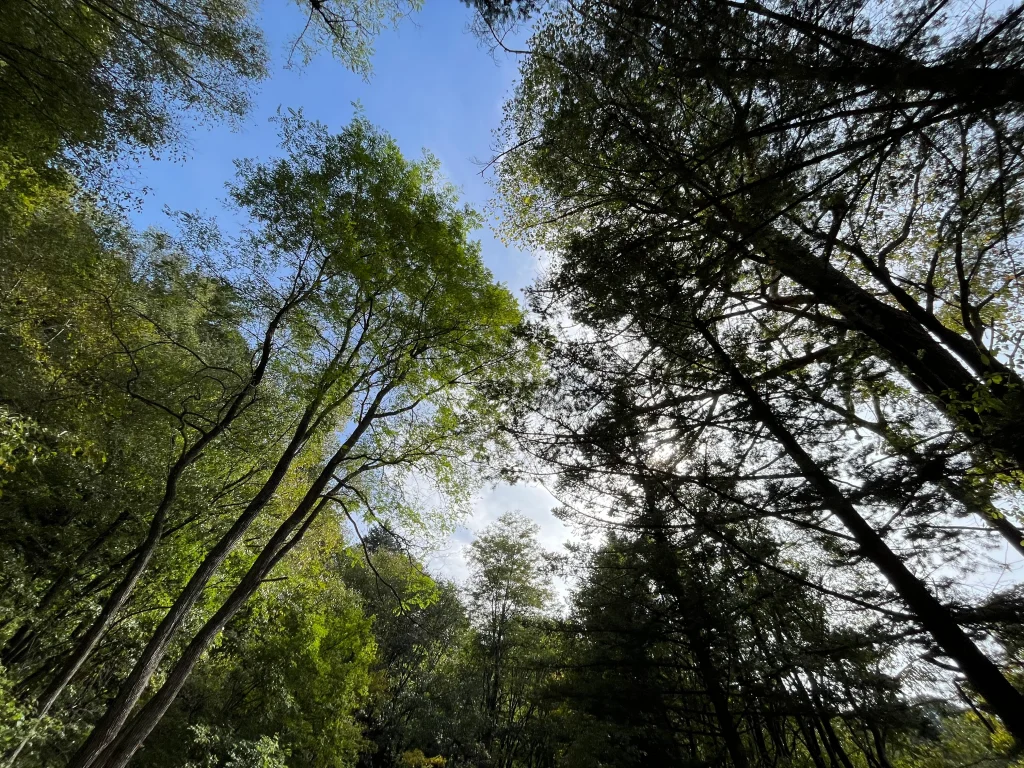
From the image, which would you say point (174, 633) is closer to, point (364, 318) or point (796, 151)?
point (364, 318)

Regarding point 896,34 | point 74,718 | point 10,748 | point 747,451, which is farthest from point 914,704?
point 74,718

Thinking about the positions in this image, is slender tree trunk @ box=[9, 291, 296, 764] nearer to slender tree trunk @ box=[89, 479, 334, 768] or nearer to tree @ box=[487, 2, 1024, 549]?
slender tree trunk @ box=[89, 479, 334, 768]

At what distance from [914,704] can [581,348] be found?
4.59m

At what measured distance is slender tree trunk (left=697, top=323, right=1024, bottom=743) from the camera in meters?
2.23

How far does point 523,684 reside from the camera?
14.7 m

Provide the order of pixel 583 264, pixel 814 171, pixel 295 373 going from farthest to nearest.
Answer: pixel 295 373 → pixel 583 264 → pixel 814 171

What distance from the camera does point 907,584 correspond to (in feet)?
8.59

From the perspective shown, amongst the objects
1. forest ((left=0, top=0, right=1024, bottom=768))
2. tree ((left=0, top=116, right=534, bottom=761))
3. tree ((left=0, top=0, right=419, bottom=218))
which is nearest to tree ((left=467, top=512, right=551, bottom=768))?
forest ((left=0, top=0, right=1024, bottom=768))

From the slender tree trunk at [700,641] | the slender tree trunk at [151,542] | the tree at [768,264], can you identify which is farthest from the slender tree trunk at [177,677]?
the slender tree trunk at [700,641]

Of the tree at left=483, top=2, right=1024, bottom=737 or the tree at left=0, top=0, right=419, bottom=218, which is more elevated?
the tree at left=0, top=0, right=419, bottom=218

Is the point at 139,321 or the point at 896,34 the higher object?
the point at 139,321

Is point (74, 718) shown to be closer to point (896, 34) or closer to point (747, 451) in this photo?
point (747, 451)

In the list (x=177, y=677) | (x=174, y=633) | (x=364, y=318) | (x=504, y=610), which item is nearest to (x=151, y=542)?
(x=174, y=633)

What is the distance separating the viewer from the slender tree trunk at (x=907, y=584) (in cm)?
223
